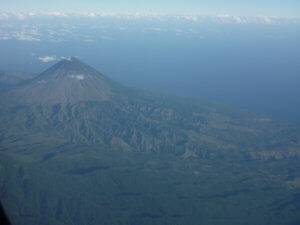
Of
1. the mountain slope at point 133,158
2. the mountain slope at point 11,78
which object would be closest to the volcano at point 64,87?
the mountain slope at point 133,158

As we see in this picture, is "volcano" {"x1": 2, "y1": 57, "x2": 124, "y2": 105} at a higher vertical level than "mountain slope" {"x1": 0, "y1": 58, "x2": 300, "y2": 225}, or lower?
higher

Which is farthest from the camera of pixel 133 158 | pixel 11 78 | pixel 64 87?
pixel 11 78

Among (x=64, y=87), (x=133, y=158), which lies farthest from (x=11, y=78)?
(x=133, y=158)

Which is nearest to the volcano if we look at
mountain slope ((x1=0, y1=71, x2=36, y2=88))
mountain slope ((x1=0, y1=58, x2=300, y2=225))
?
mountain slope ((x1=0, y1=58, x2=300, y2=225))

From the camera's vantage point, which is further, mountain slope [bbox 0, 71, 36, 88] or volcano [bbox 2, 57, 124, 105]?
mountain slope [bbox 0, 71, 36, 88]

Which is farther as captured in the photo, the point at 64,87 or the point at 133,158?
the point at 64,87

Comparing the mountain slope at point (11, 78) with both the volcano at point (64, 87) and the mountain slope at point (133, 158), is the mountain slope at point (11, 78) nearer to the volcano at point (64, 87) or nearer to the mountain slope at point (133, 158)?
the mountain slope at point (133, 158)

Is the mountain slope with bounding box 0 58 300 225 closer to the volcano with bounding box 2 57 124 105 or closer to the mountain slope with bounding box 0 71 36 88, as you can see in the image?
the volcano with bounding box 2 57 124 105

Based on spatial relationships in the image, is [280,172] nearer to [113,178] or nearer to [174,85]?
[113,178]

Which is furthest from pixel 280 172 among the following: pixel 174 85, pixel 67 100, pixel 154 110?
pixel 174 85

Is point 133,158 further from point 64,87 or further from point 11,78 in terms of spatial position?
point 11,78

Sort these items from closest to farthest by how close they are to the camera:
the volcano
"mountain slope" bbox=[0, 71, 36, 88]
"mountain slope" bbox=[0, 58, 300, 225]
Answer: "mountain slope" bbox=[0, 58, 300, 225], the volcano, "mountain slope" bbox=[0, 71, 36, 88]
